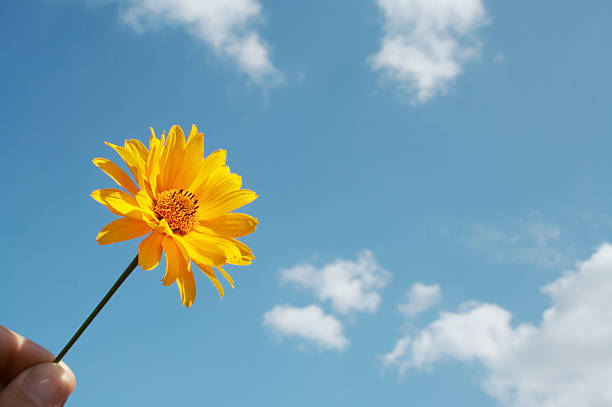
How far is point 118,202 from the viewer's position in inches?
106

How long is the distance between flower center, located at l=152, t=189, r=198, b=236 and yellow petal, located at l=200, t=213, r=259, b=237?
0.12 meters

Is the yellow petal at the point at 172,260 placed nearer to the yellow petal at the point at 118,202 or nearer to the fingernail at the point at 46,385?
the yellow petal at the point at 118,202

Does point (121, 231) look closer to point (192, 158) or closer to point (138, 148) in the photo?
point (138, 148)

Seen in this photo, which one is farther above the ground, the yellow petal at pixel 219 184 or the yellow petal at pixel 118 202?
the yellow petal at pixel 219 184

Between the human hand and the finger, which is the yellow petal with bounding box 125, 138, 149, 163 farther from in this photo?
the finger

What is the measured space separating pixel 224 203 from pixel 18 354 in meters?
1.90

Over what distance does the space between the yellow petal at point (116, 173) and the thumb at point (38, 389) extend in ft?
4.06

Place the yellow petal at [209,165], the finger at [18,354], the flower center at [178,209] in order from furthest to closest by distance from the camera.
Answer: the finger at [18,354]
the yellow petal at [209,165]
the flower center at [178,209]

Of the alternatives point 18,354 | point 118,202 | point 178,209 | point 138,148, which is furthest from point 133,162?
point 18,354

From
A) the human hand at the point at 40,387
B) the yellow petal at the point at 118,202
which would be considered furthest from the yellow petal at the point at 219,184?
the human hand at the point at 40,387

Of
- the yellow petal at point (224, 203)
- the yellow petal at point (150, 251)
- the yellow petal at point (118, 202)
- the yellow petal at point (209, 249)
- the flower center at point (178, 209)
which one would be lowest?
the yellow petal at point (150, 251)

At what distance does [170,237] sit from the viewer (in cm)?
289

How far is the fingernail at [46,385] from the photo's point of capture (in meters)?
2.97

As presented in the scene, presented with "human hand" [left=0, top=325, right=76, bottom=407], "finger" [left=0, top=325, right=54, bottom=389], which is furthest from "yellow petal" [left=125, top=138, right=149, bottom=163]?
"finger" [left=0, top=325, right=54, bottom=389]
